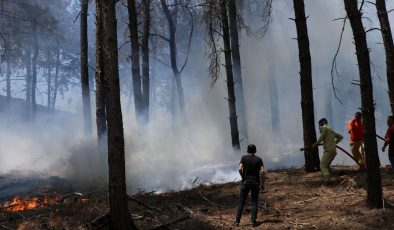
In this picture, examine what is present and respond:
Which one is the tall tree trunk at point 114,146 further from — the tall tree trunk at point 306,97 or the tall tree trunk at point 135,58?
the tall tree trunk at point 135,58

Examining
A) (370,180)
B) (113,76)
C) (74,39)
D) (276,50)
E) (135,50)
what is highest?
(74,39)

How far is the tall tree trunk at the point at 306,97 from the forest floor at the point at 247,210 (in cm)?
55

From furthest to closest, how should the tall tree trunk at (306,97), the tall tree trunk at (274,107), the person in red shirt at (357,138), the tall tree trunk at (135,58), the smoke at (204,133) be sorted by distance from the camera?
the tall tree trunk at (274,107), the tall tree trunk at (135,58), the smoke at (204,133), the person in red shirt at (357,138), the tall tree trunk at (306,97)

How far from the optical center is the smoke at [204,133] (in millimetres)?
14406

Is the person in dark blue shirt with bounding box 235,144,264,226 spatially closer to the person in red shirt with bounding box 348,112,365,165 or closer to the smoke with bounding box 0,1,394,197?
the smoke with bounding box 0,1,394,197

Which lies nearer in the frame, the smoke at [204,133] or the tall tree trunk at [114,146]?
the tall tree trunk at [114,146]

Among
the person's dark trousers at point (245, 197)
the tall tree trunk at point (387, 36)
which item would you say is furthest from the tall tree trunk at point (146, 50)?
the person's dark trousers at point (245, 197)

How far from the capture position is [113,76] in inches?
261

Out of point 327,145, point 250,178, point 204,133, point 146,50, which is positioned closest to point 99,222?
point 250,178

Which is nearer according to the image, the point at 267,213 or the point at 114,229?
the point at 114,229

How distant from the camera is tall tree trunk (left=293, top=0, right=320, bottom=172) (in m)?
10.8

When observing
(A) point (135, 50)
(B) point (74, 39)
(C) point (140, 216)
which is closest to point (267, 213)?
(C) point (140, 216)

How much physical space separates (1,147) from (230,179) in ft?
36.5

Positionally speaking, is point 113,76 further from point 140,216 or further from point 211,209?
point 211,209
